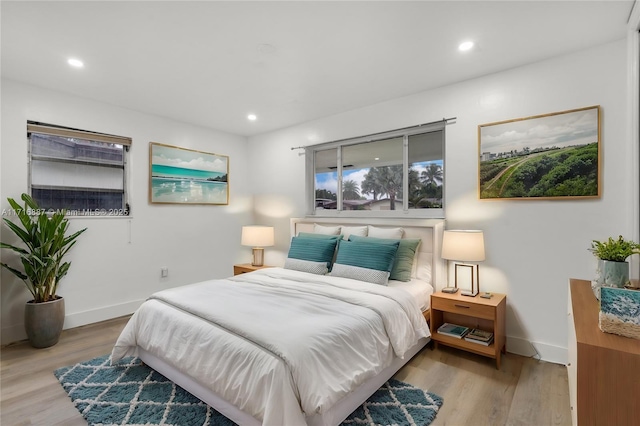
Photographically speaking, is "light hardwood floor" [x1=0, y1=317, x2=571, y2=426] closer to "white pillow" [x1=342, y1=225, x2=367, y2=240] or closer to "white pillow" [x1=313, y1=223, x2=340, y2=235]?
"white pillow" [x1=342, y1=225, x2=367, y2=240]

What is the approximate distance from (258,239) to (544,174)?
3.34 metres

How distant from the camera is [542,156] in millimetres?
2602

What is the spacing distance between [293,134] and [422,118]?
1915 mm

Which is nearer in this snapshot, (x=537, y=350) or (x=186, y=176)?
(x=537, y=350)

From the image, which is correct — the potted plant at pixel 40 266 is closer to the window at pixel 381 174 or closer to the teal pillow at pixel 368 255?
the teal pillow at pixel 368 255

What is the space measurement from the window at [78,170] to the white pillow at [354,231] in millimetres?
2675

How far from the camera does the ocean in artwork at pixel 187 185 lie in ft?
13.2

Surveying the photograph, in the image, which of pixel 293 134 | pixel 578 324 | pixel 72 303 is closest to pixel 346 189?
pixel 293 134

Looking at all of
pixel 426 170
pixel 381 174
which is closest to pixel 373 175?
pixel 381 174

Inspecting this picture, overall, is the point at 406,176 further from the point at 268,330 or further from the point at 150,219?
the point at 150,219

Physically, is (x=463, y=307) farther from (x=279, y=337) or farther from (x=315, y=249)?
(x=279, y=337)

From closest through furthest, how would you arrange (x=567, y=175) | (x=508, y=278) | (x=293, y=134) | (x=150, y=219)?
(x=567, y=175)
(x=508, y=278)
(x=150, y=219)
(x=293, y=134)

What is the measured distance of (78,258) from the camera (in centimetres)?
336

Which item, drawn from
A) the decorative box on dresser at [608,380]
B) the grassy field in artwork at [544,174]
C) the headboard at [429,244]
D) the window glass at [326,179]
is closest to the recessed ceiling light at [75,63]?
the window glass at [326,179]
